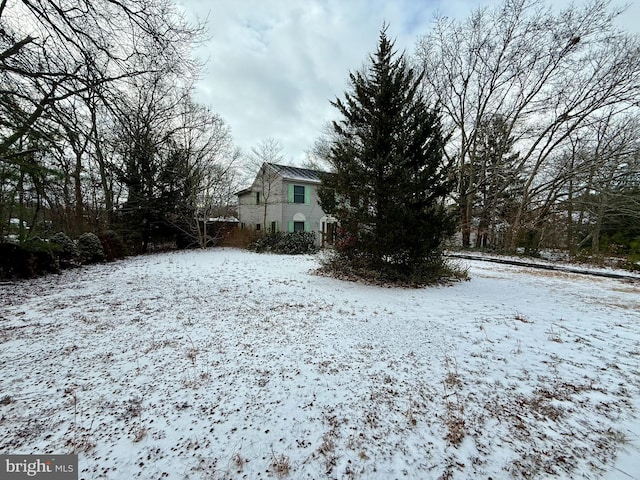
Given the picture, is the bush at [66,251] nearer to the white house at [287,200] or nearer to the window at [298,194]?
the white house at [287,200]

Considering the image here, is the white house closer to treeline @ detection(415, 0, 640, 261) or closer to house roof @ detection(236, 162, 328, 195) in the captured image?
house roof @ detection(236, 162, 328, 195)

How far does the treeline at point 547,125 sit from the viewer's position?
12.1 metres

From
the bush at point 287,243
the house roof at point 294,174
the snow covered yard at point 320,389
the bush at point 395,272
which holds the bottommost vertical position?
the snow covered yard at point 320,389

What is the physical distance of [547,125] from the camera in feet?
47.5

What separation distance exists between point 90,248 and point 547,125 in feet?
73.7

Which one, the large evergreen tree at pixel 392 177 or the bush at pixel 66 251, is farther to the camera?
the bush at pixel 66 251

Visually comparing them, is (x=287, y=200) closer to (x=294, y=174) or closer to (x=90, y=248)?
(x=294, y=174)

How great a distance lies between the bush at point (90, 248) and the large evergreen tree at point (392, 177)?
9146 millimetres

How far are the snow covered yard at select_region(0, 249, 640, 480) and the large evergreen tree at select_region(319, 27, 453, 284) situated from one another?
7.41ft

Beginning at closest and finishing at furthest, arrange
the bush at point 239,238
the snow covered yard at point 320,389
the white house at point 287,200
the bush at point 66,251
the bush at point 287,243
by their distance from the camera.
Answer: the snow covered yard at point 320,389 < the bush at point 66,251 < the bush at point 287,243 < the bush at point 239,238 < the white house at point 287,200

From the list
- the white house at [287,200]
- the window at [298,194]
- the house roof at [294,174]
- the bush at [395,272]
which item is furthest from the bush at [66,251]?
the window at [298,194]

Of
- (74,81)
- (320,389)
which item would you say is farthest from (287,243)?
(320,389)

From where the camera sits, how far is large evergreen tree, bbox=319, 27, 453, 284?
6.50 m

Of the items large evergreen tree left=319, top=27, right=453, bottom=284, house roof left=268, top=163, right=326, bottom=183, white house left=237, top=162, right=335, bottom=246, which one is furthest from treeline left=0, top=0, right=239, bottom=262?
house roof left=268, top=163, right=326, bottom=183
